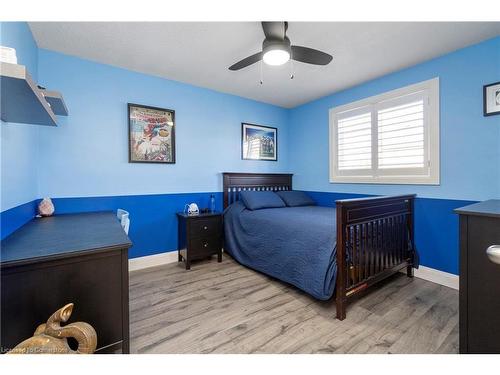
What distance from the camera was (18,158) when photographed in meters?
1.59

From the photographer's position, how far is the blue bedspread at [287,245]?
1.87 m

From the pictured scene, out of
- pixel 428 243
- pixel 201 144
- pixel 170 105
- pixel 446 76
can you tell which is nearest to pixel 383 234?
pixel 428 243

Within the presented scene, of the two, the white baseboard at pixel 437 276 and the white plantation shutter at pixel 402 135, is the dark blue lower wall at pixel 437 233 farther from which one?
the white plantation shutter at pixel 402 135

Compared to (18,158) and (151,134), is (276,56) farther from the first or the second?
(18,158)

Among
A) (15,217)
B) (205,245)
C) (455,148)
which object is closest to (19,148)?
(15,217)

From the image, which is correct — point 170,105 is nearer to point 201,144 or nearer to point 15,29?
A: point 201,144

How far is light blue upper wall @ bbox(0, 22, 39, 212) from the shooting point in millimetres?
1329

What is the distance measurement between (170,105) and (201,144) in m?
0.64

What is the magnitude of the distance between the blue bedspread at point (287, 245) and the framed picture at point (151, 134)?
3.88 ft

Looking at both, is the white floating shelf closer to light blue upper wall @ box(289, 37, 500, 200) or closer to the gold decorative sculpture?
the gold decorative sculpture

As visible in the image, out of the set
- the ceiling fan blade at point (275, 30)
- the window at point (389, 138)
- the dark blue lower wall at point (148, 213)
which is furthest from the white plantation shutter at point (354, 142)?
the dark blue lower wall at point (148, 213)

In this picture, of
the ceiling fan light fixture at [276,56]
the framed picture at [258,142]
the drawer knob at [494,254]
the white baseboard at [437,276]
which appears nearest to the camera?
the drawer knob at [494,254]

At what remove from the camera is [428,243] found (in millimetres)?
2434
